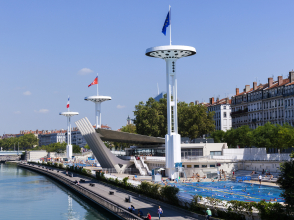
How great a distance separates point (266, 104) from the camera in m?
81.4

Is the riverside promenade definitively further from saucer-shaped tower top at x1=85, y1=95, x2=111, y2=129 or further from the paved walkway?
saucer-shaped tower top at x1=85, y1=95, x2=111, y2=129

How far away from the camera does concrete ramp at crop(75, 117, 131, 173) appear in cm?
5641

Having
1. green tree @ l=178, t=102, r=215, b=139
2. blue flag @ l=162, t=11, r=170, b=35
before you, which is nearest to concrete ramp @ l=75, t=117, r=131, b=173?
green tree @ l=178, t=102, r=215, b=139

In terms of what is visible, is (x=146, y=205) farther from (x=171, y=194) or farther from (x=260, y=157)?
(x=260, y=157)

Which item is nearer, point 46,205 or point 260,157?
point 46,205

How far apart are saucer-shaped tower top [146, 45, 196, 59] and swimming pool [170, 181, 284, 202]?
51.9 ft

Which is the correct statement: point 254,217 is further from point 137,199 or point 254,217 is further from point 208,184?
point 208,184

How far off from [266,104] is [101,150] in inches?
1619

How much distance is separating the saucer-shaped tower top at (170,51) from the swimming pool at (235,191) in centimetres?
1583

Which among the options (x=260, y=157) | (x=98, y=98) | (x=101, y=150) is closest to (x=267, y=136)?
(x=260, y=157)

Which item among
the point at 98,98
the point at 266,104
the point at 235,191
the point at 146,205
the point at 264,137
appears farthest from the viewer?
the point at 98,98

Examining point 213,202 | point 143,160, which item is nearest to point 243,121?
point 143,160

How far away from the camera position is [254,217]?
21.6 meters

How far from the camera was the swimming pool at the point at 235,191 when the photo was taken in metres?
33.4
